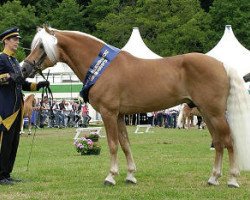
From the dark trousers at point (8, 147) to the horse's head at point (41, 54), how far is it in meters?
0.82

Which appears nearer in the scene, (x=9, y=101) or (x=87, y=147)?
(x=9, y=101)

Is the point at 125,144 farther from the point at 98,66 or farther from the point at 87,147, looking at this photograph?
the point at 87,147

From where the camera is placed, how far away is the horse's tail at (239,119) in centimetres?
958

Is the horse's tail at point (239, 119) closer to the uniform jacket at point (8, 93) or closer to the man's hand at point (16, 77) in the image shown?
the man's hand at point (16, 77)

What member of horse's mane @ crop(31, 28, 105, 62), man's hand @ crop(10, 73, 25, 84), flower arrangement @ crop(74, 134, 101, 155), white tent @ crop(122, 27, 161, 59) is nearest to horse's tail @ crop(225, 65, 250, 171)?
horse's mane @ crop(31, 28, 105, 62)

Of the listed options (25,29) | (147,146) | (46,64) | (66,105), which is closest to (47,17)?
(25,29)

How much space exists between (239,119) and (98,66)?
97.0 inches

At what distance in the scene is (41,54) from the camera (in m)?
10.1

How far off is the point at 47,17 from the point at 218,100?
56.2m

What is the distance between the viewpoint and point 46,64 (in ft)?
33.3

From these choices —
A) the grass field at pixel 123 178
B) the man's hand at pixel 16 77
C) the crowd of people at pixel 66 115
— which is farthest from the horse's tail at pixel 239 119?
the crowd of people at pixel 66 115

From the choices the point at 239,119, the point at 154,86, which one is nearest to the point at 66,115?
the point at 154,86

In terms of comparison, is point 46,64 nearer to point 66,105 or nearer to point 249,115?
point 249,115

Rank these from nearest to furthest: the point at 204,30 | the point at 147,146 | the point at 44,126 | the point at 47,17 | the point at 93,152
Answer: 1. the point at 93,152
2. the point at 147,146
3. the point at 44,126
4. the point at 204,30
5. the point at 47,17
